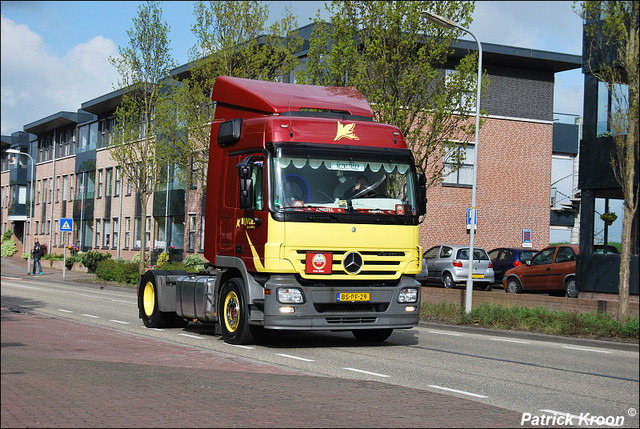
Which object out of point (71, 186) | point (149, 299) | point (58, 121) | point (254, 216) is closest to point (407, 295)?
point (254, 216)

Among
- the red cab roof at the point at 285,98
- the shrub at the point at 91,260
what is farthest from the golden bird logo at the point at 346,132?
the shrub at the point at 91,260

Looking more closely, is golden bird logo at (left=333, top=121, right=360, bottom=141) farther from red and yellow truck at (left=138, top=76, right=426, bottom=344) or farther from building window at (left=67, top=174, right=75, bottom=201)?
building window at (left=67, top=174, right=75, bottom=201)

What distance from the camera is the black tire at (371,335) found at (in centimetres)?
1489

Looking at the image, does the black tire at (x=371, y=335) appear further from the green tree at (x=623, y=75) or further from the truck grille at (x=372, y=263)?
the green tree at (x=623, y=75)

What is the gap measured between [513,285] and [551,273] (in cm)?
214

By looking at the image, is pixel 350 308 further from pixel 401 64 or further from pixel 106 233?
pixel 106 233

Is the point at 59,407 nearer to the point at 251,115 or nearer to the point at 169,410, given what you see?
the point at 169,410

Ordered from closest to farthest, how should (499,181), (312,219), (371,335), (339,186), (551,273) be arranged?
(312,219)
(339,186)
(371,335)
(551,273)
(499,181)

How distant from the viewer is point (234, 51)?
31438mm

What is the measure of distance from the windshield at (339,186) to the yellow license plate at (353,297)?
1.19 m

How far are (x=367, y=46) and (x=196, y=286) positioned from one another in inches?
351

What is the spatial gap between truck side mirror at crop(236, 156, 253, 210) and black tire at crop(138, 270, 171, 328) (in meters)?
4.38

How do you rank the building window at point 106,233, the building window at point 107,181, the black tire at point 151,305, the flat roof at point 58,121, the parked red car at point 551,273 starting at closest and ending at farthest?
the black tire at point 151,305, the parked red car at point 551,273, the building window at point 106,233, the building window at point 107,181, the flat roof at point 58,121

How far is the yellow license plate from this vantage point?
1280 cm
